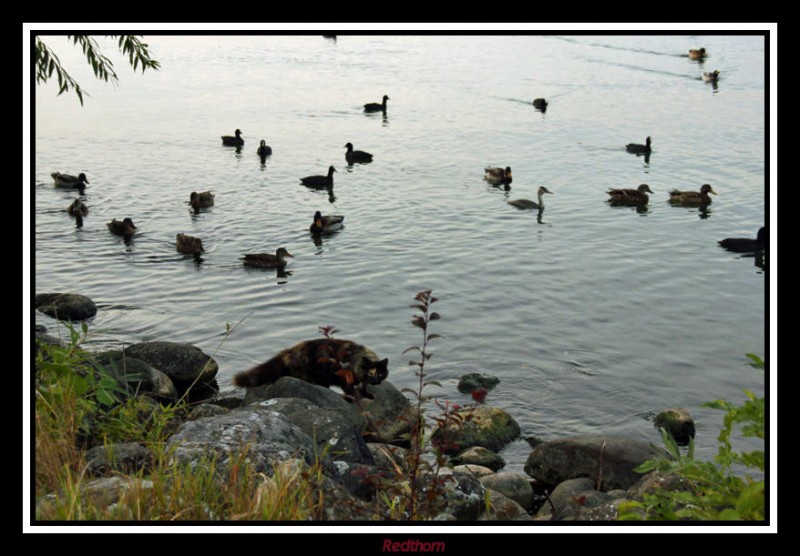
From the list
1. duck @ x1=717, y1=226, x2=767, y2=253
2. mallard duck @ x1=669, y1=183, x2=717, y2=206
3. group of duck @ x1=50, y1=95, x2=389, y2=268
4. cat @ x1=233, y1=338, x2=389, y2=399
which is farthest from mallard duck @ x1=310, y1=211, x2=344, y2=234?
cat @ x1=233, y1=338, x2=389, y2=399

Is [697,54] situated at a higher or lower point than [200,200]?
higher

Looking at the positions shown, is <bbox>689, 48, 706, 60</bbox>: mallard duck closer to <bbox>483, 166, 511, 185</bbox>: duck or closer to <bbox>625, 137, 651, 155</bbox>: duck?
<bbox>625, 137, 651, 155</bbox>: duck

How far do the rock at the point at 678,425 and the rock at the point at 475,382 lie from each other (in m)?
2.61

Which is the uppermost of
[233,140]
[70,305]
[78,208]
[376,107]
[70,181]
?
[376,107]

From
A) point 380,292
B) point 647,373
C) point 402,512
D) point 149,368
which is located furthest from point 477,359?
point 402,512

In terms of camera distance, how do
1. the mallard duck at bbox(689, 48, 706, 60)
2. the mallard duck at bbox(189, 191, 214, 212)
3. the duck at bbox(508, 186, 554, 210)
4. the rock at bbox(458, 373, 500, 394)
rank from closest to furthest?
the rock at bbox(458, 373, 500, 394) < the mallard duck at bbox(189, 191, 214, 212) < the duck at bbox(508, 186, 554, 210) < the mallard duck at bbox(689, 48, 706, 60)

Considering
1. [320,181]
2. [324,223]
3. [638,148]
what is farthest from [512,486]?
[638,148]

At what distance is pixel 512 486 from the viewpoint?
10328 mm

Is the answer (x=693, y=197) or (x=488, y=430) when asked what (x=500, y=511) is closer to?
(x=488, y=430)

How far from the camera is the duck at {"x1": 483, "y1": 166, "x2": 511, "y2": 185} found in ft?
90.9

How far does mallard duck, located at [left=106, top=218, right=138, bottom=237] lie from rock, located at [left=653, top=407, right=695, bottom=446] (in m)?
14.4

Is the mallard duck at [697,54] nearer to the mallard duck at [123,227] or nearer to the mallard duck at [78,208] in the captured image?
the mallard duck at [78,208]

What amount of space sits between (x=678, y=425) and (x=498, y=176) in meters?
16.2
